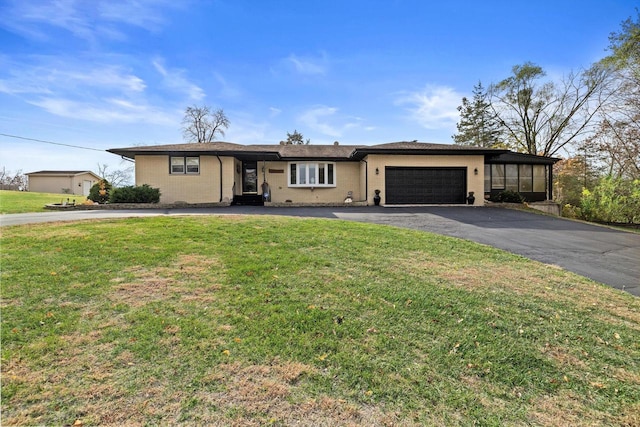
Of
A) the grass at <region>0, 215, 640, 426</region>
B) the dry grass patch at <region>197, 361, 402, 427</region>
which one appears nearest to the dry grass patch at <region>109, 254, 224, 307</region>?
the grass at <region>0, 215, 640, 426</region>

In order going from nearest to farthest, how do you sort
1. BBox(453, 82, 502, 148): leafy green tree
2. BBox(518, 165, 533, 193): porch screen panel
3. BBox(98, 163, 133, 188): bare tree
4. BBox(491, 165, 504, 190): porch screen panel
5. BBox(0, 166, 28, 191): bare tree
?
BBox(491, 165, 504, 190): porch screen panel
BBox(518, 165, 533, 193): porch screen panel
BBox(453, 82, 502, 148): leafy green tree
BBox(0, 166, 28, 191): bare tree
BBox(98, 163, 133, 188): bare tree

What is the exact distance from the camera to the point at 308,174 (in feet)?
61.3

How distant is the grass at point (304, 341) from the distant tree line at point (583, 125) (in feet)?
56.3

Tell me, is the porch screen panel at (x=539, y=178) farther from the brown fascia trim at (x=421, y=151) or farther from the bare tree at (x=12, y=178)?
the bare tree at (x=12, y=178)

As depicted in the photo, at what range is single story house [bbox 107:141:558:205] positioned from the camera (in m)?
17.4

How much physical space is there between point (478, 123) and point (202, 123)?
105 feet

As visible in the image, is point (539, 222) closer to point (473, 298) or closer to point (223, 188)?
point (473, 298)

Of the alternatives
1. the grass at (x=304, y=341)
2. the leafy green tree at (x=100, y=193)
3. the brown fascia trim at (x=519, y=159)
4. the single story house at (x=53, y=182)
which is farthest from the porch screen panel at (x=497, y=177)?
the single story house at (x=53, y=182)

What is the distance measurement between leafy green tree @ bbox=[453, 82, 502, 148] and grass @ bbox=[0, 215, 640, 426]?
33.8m

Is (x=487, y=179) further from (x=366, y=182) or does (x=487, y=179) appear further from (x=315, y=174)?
(x=315, y=174)

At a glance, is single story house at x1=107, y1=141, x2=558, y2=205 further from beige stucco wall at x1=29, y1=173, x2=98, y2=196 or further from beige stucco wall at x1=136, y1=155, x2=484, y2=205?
beige stucco wall at x1=29, y1=173, x2=98, y2=196

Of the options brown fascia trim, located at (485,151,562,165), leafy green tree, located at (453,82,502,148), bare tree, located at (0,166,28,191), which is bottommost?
brown fascia trim, located at (485,151,562,165)

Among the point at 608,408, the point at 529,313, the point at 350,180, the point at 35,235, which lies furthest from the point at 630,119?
the point at 35,235

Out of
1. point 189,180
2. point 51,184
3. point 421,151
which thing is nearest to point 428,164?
point 421,151
